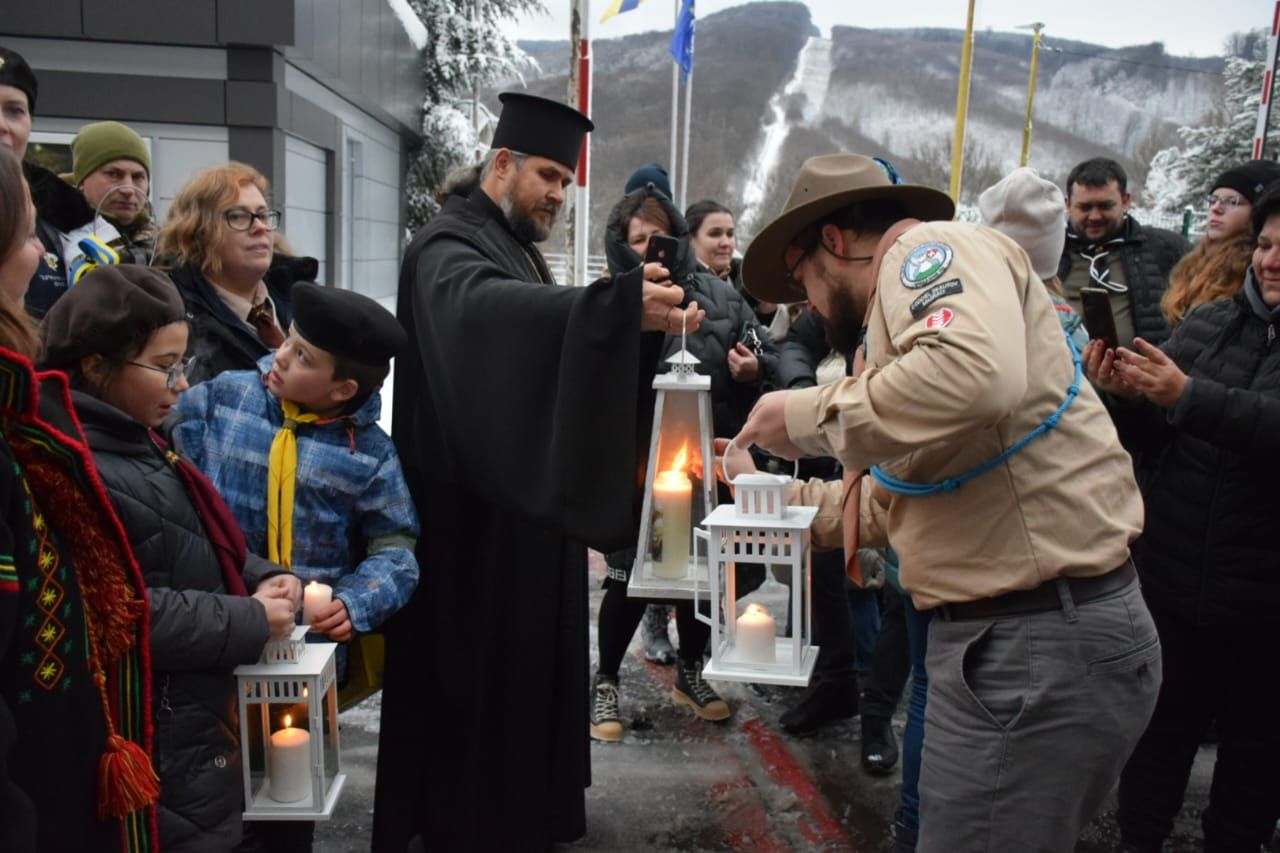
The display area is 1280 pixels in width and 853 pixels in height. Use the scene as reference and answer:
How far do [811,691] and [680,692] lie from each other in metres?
0.59

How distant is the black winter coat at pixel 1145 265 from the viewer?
169 inches

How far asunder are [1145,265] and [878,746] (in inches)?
93.3

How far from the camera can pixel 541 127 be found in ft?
9.84

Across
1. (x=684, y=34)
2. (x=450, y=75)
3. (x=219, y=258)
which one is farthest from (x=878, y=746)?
(x=450, y=75)

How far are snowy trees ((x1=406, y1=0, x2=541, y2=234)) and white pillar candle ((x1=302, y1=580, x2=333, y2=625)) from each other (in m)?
16.5

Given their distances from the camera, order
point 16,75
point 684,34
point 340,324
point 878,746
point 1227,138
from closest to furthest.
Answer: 1. point 340,324
2. point 16,75
3. point 878,746
4. point 684,34
5. point 1227,138

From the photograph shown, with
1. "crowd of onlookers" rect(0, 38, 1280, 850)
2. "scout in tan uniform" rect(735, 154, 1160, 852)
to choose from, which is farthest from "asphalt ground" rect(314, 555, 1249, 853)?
"scout in tan uniform" rect(735, 154, 1160, 852)

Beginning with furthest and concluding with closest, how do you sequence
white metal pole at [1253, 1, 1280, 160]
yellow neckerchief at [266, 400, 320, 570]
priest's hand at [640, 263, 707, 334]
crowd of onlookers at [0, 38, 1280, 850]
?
white metal pole at [1253, 1, 1280, 160], yellow neckerchief at [266, 400, 320, 570], priest's hand at [640, 263, 707, 334], crowd of onlookers at [0, 38, 1280, 850]

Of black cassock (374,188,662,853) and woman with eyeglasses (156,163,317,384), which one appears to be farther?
woman with eyeglasses (156,163,317,384)

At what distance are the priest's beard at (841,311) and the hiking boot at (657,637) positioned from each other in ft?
9.88

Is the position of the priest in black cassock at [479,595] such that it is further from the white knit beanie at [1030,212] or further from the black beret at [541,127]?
the white knit beanie at [1030,212]

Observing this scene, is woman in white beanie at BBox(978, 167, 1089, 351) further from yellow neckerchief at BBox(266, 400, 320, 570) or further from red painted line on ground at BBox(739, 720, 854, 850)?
yellow neckerchief at BBox(266, 400, 320, 570)

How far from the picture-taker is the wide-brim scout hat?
2.12 m

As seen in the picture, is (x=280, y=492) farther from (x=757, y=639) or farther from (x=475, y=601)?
(x=757, y=639)
